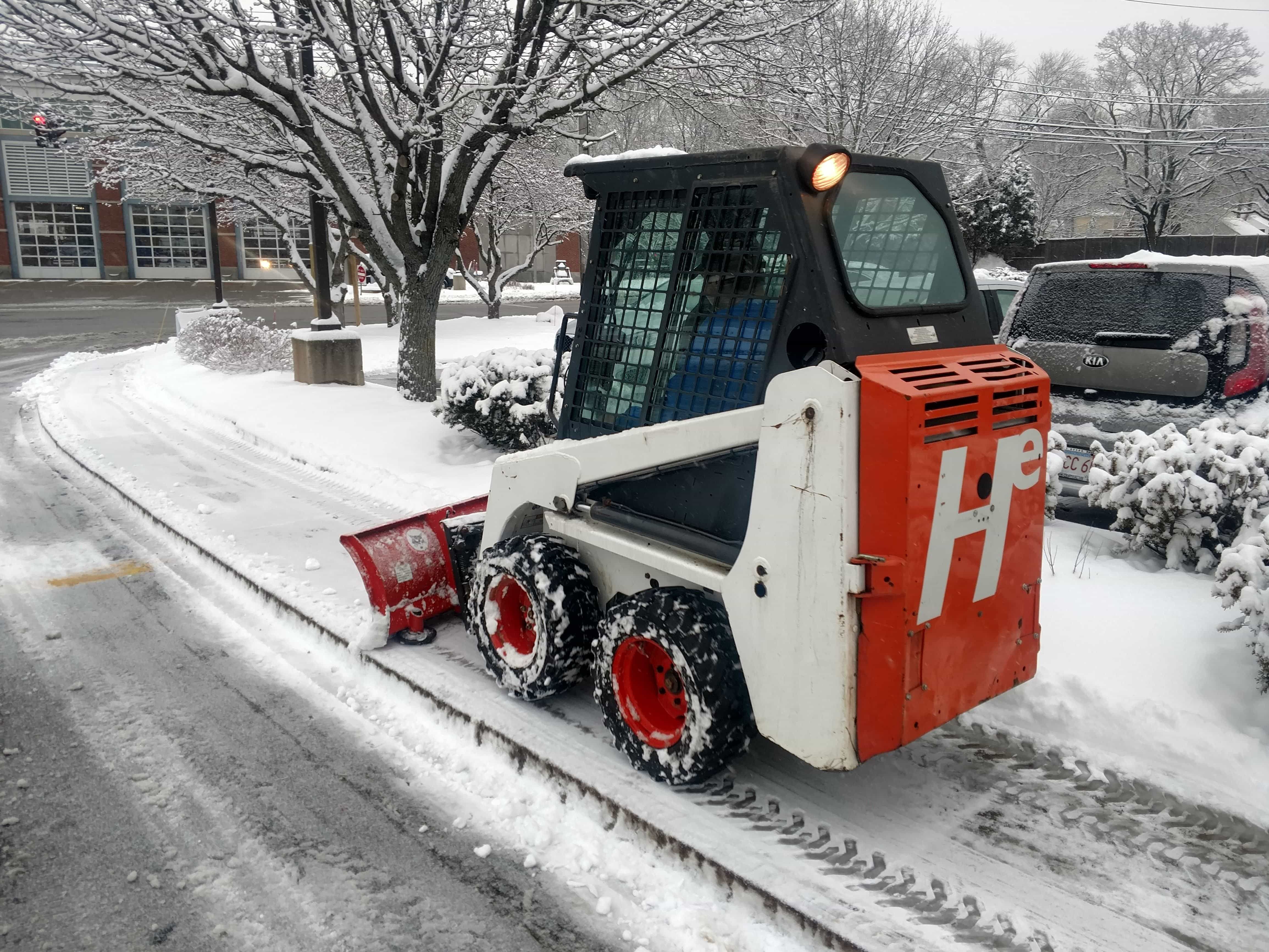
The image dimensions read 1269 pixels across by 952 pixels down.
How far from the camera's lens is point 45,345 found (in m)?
20.5

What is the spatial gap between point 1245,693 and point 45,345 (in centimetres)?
2321

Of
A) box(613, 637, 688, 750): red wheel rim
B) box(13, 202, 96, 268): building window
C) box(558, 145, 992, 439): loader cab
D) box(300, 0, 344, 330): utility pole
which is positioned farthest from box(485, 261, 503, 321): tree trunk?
box(13, 202, 96, 268): building window

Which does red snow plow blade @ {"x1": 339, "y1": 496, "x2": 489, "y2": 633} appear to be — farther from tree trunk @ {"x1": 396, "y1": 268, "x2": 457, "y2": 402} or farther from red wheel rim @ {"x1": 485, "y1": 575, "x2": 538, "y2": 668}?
tree trunk @ {"x1": 396, "y1": 268, "x2": 457, "y2": 402}

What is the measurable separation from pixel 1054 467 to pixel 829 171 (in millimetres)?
2989

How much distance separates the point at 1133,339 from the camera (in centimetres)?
537

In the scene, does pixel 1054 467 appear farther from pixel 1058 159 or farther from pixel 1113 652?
pixel 1058 159

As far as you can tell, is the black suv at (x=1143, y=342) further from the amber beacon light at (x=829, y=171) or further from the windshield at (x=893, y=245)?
the amber beacon light at (x=829, y=171)

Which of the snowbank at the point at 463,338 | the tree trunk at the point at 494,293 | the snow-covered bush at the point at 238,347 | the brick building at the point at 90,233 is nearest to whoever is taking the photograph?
the snow-covered bush at the point at 238,347

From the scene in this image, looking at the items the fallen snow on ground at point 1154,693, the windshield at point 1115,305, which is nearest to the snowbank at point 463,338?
the windshield at point 1115,305

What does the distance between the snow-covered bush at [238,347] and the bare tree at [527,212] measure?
8015mm

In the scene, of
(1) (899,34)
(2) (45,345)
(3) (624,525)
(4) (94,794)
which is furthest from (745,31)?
(2) (45,345)

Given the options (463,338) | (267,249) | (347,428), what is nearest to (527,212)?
(463,338)

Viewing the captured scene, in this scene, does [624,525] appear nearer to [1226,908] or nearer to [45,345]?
Result: [1226,908]

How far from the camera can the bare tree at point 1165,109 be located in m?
38.9
